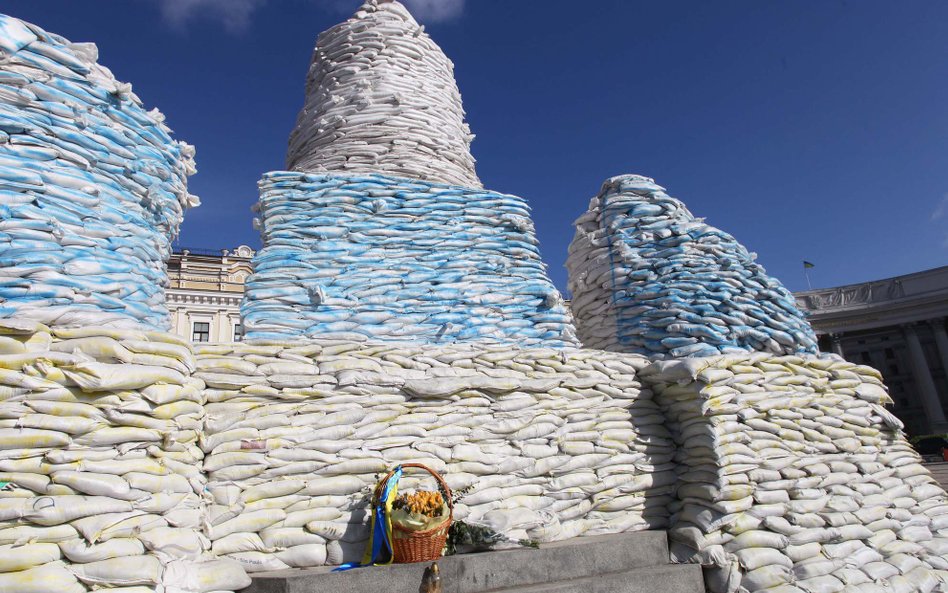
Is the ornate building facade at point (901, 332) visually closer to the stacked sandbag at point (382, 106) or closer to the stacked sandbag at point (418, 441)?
the stacked sandbag at point (382, 106)

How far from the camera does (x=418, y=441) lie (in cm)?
298

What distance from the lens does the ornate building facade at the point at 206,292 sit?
65.5 feet

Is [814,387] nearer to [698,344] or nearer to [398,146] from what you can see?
[698,344]

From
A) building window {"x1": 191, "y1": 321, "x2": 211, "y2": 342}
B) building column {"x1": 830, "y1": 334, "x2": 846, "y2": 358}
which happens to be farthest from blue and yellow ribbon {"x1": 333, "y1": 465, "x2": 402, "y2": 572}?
building column {"x1": 830, "y1": 334, "x2": 846, "y2": 358}

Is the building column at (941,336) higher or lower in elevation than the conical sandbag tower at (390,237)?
higher

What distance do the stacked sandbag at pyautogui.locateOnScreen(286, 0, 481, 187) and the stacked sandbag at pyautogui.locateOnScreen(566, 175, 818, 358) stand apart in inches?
46.5

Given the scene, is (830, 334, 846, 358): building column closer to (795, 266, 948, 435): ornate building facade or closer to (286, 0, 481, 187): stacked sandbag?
(795, 266, 948, 435): ornate building facade

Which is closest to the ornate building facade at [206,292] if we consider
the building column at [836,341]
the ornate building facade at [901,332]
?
the ornate building facade at [901,332]

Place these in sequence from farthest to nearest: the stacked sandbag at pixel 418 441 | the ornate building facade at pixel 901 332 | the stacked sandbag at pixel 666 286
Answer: the ornate building facade at pixel 901 332 → the stacked sandbag at pixel 666 286 → the stacked sandbag at pixel 418 441

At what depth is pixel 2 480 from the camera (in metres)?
1.94

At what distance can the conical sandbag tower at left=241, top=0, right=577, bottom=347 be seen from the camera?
3.40 m

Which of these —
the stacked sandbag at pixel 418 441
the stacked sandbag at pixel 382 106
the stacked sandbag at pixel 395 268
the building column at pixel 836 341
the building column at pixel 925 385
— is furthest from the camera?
the building column at pixel 836 341

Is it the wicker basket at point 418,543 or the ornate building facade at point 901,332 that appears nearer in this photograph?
the wicker basket at point 418,543

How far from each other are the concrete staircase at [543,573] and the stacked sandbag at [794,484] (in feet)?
0.88
